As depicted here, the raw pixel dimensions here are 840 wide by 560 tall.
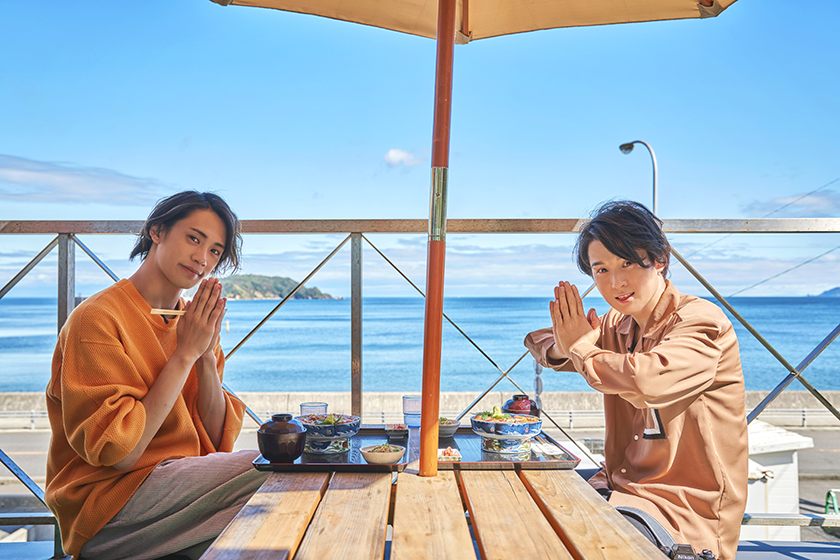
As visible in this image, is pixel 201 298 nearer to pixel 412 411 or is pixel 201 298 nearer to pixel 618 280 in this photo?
pixel 412 411

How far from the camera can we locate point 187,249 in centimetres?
162

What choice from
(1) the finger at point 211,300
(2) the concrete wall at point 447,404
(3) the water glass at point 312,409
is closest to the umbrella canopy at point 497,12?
(1) the finger at point 211,300

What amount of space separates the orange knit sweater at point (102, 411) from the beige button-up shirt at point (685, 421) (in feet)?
3.70

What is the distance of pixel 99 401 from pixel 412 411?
871 mm

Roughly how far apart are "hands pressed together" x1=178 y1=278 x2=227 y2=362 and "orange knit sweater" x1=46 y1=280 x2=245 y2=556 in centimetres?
14

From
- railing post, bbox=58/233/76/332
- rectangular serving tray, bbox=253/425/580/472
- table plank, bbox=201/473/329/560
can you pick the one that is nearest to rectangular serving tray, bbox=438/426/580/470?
rectangular serving tray, bbox=253/425/580/472

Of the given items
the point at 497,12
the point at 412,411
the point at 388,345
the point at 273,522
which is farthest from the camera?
the point at 388,345

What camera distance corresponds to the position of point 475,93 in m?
40.9

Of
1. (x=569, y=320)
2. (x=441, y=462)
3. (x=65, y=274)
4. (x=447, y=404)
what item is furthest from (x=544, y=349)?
(x=447, y=404)

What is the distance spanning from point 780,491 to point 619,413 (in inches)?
401

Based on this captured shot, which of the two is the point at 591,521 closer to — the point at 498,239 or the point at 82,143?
the point at 498,239

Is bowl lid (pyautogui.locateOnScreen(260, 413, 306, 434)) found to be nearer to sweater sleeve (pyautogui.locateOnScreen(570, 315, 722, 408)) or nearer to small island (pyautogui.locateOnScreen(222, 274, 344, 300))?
sweater sleeve (pyautogui.locateOnScreen(570, 315, 722, 408))

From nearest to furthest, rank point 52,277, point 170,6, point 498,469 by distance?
1. point 498,469
2. point 52,277
3. point 170,6

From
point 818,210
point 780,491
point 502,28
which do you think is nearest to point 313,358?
point 780,491
